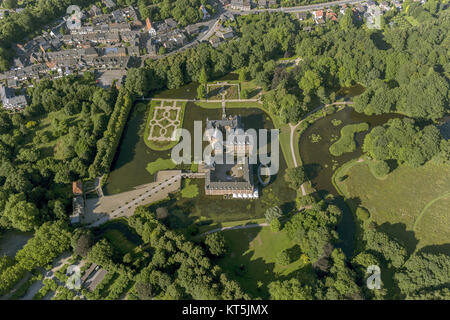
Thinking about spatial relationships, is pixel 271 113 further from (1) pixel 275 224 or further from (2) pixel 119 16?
(2) pixel 119 16

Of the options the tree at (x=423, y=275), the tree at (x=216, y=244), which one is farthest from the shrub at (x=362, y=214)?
the tree at (x=216, y=244)

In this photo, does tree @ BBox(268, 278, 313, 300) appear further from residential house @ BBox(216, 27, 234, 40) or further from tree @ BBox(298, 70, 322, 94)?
residential house @ BBox(216, 27, 234, 40)

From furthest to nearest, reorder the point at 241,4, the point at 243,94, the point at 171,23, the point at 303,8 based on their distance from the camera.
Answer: the point at 303,8
the point at 241,4
the point at 171,23
the point at 243,94

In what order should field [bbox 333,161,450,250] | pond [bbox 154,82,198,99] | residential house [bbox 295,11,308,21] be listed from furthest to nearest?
residential house [bbox 295,11,308,21] < pond [bbox 154,82,198,99] < field [bbox 333,161,450,250]

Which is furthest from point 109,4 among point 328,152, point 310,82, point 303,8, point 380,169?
point 380,169

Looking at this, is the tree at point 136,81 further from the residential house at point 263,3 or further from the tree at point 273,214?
the residential house at point 263,3

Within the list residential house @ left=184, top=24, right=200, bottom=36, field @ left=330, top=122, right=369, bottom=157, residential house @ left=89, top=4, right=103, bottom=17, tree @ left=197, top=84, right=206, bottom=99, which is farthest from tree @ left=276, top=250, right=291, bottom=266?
residential house @ left=89, top=4, right=103, bottom=17
